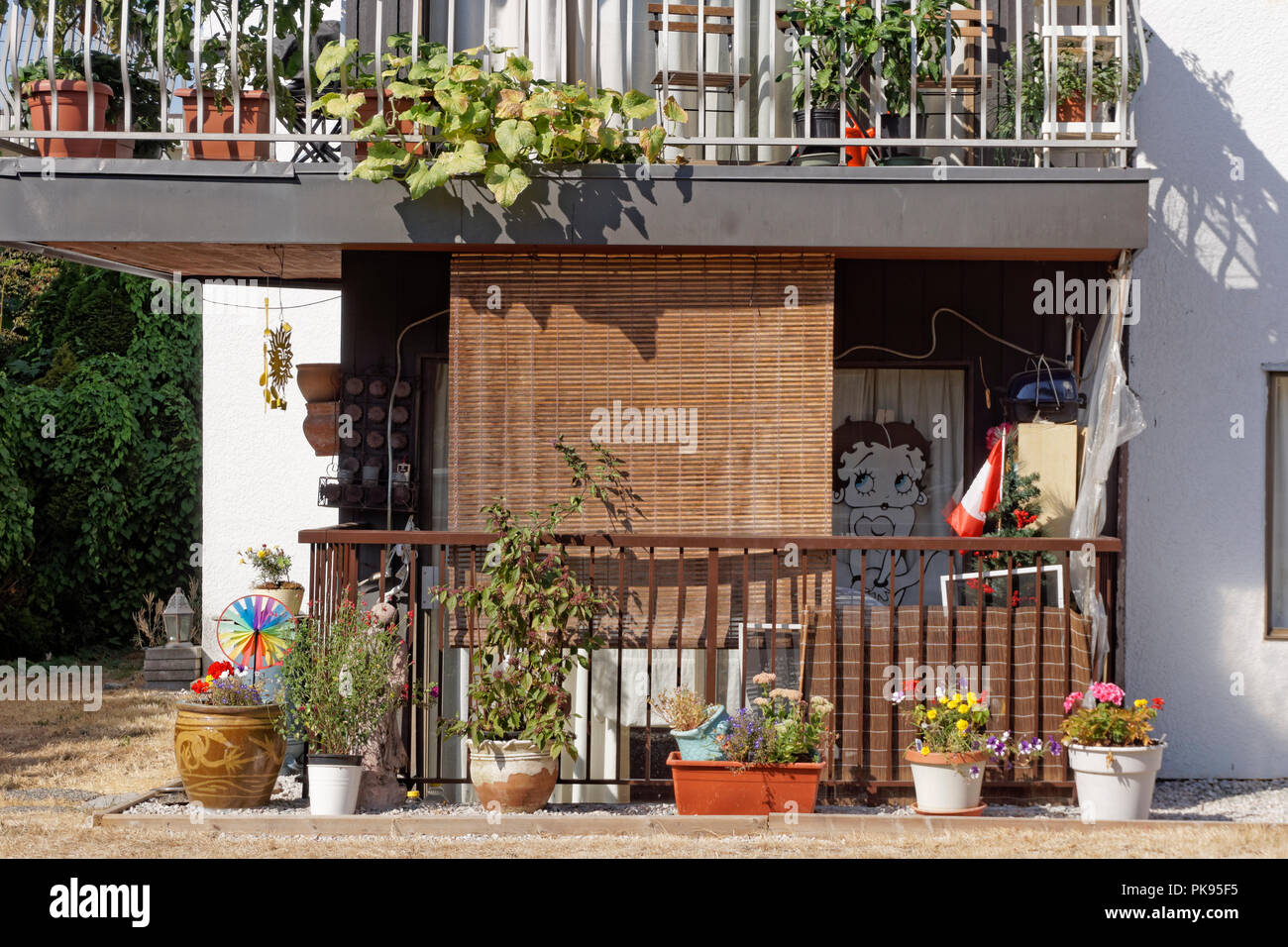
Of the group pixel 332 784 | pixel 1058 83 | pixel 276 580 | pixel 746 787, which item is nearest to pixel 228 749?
pixel 332 784

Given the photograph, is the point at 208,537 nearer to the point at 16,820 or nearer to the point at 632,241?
the point at 16,820

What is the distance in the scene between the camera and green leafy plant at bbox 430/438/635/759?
6.64 meters

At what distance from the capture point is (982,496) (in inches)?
294

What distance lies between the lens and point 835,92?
7281 mm

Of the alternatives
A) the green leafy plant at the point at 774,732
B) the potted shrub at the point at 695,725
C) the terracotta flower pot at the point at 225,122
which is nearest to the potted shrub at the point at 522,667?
the potted shrub at the point at 695,725

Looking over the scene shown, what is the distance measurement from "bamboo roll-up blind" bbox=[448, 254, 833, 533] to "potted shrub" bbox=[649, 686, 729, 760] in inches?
36.5

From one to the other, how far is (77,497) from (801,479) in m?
9.40

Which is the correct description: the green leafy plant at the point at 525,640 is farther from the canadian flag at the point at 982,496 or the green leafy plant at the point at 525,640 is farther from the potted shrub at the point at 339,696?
the canadian flag at the point at 982,496

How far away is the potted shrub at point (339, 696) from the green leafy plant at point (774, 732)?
1.62 metres

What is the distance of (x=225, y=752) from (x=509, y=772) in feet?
4.37

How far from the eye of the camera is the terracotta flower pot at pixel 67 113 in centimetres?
718

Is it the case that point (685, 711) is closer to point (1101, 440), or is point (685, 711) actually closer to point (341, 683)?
point (341, 683)

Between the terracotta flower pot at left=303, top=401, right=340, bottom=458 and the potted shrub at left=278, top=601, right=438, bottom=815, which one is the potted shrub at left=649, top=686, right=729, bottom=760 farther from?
the terracotta flower pot at left=303, top=401, right=340, bottom=458
